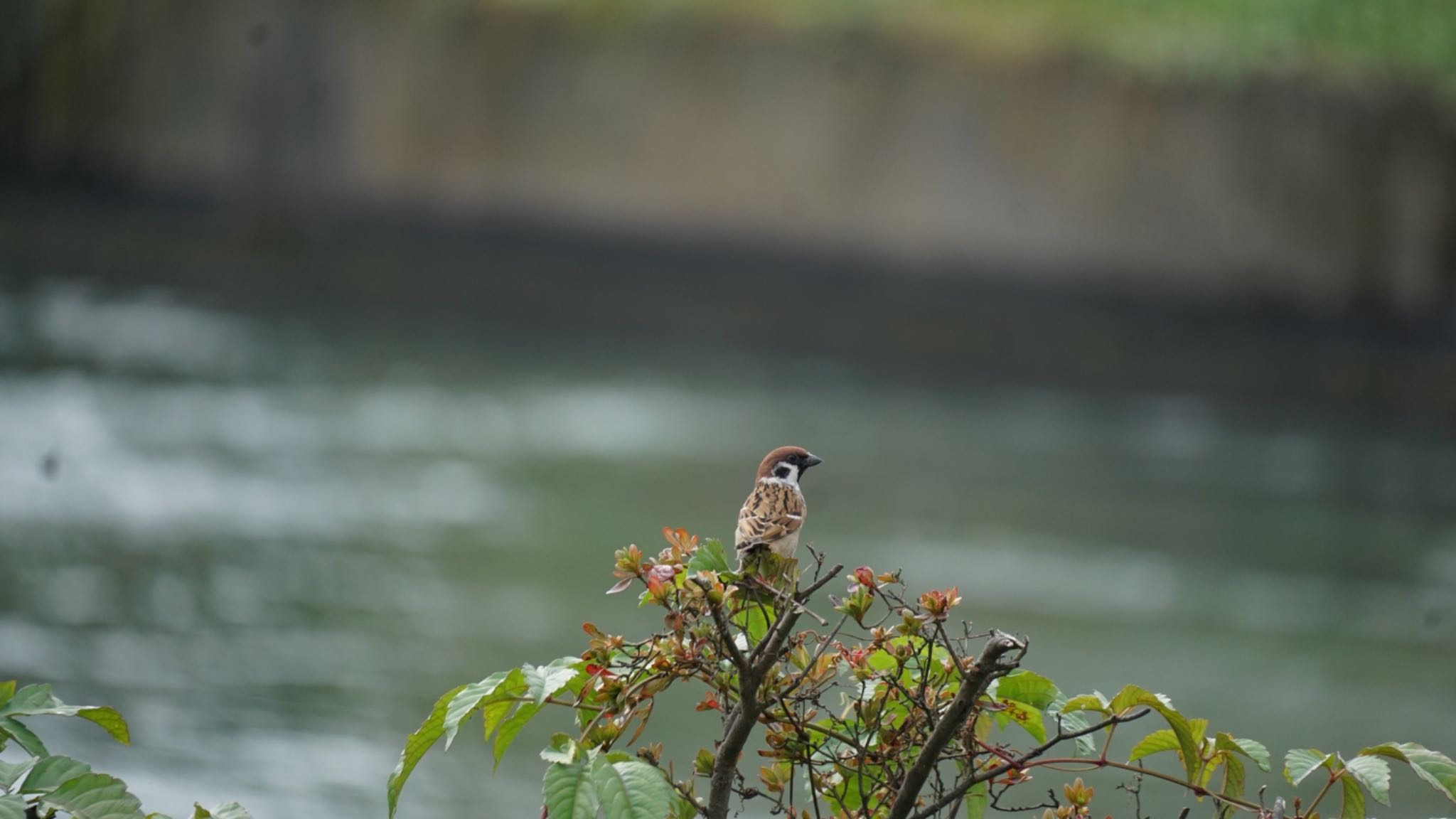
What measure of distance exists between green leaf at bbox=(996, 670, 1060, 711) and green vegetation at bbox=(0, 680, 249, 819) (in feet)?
0.81

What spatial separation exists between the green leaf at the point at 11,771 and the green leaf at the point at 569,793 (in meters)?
0.16

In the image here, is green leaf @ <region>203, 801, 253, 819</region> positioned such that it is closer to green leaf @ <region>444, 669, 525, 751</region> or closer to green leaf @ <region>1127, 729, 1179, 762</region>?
green leaf @ <region>444, 669, 525, 751</region>

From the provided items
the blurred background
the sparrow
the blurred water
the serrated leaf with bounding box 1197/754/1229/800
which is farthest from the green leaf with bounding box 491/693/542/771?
the blurred background

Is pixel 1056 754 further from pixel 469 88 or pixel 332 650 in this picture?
pixel 469 88

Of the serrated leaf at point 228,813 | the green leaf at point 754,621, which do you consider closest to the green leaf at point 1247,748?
the green leaf at point 754,621

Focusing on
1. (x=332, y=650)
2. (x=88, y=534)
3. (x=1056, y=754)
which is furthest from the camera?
(x=88, y=534)

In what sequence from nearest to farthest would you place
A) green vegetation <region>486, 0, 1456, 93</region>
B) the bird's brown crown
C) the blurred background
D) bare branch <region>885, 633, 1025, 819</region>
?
bare branch <region>885, 633, 1025, 819</region>, the bird's brown crown, the blurred background, green vegetation <region>486, 0, 1456, 93</region>

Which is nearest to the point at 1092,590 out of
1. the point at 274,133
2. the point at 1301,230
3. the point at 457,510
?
the point at 457,510

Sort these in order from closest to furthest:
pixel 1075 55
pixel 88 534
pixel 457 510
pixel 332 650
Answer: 1. pixel 332 650
2. pixel 88 534
3. pixel 457 510
4. pixel 1075 55

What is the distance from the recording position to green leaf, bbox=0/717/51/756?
1.41ft

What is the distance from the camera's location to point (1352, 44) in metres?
2.38

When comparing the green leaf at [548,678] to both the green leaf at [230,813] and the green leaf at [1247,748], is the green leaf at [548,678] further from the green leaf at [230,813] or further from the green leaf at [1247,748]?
the green leaf at [1247,748]

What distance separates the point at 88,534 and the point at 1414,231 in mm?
2124

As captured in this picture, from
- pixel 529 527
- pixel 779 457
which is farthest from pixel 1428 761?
pixel 529 527
